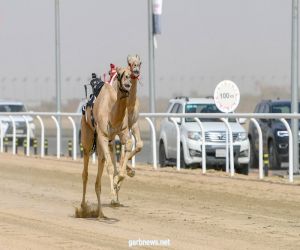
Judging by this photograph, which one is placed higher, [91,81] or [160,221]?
[91,81]

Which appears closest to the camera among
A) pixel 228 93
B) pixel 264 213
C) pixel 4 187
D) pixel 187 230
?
pixel 187 230

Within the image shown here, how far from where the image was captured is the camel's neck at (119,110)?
47.0 feet

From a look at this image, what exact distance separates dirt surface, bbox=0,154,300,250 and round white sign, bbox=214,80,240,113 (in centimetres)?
163

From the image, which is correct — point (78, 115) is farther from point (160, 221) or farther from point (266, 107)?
point (160, 221)

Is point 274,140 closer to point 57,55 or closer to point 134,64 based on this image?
point 57,55

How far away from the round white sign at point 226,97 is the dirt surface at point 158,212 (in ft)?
5.35

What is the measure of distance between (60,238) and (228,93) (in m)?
12.0

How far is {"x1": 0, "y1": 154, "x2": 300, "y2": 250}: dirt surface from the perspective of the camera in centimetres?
1213

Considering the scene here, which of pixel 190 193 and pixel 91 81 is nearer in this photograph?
pixel 91 81

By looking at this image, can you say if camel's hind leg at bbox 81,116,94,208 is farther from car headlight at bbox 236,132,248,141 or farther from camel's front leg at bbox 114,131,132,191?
car headlight at bbox 236,132,248,141

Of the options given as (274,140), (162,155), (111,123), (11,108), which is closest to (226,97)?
(274,140)

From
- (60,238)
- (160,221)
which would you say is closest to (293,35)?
(160,221)

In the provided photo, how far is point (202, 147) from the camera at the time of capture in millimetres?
22141

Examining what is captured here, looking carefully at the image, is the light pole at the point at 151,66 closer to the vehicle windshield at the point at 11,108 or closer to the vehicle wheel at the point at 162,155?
the vehicle wheel at the point at 162,155
